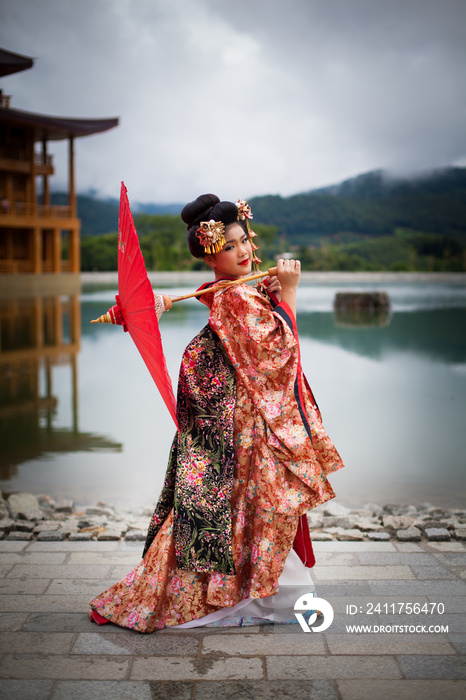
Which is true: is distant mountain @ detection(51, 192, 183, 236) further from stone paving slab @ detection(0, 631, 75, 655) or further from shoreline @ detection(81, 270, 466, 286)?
stone paving slab @ detection(0, 631, 75, 655)

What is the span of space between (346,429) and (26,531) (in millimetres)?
3385

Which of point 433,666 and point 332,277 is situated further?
point 332,277

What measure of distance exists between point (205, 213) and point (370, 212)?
80776mm

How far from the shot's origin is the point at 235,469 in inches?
76.0

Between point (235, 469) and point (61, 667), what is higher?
point (235, 469)

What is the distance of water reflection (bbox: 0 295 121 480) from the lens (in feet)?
16.7

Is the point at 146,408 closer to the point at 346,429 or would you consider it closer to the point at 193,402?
the point at 346,429

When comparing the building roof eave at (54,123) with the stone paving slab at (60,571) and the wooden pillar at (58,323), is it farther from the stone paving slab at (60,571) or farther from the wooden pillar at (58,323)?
the stone paving slab at (60,571)

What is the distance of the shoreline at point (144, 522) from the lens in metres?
2.73

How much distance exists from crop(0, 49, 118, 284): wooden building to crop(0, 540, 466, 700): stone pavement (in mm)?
21503

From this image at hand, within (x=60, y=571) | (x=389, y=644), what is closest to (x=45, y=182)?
(x=60, y=571)

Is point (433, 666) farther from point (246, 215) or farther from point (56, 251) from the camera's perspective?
point (56, 251)

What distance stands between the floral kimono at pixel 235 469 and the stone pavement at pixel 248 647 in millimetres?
128

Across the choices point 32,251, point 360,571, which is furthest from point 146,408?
point 32,251
